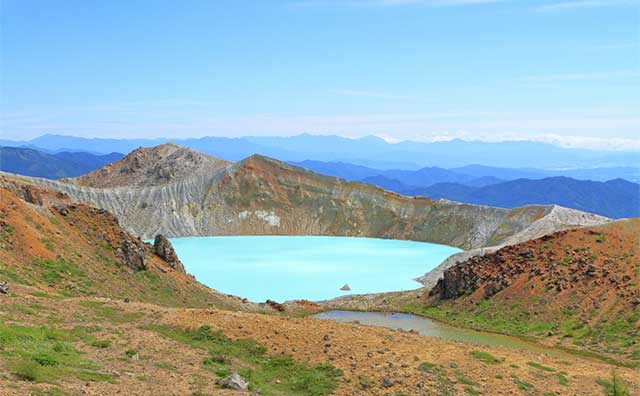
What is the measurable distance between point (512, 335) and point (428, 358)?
67.6 feet

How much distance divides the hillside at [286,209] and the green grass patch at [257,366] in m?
72.2

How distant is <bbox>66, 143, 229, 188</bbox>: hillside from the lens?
370ft

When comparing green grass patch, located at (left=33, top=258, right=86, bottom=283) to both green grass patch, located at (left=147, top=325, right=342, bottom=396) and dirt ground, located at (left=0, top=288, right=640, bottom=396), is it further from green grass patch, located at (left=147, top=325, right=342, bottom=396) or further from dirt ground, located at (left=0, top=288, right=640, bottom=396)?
green grass patch, located at (left=147, top=325, right=342, bottom=396)

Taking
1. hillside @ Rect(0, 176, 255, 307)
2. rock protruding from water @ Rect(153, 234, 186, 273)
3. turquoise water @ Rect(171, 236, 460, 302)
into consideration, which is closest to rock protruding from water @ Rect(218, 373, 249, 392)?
hillside @ Rect(0, 176, 255, 307)

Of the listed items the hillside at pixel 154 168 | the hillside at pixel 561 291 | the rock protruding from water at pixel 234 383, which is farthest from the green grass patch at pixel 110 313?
the hillside at pixel 154 168

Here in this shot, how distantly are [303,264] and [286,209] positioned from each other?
112 feet

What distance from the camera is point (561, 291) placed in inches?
1690

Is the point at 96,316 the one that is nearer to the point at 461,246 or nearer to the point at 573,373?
the point at 573,373

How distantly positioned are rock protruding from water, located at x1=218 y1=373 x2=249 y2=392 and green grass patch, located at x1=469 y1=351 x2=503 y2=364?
9.77m

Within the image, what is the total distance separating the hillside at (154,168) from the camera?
112700 mm

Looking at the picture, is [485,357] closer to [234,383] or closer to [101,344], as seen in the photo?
[234,383]

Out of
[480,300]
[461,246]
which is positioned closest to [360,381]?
[480,300]

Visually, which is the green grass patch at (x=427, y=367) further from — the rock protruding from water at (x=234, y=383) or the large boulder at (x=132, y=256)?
the large boulder at (x=132, y=256)

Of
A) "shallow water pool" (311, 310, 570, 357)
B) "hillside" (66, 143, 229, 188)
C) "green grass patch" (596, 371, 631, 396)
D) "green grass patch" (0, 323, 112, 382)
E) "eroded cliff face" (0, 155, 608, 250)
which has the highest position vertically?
"hillside" (66, 143, 229, 188)
